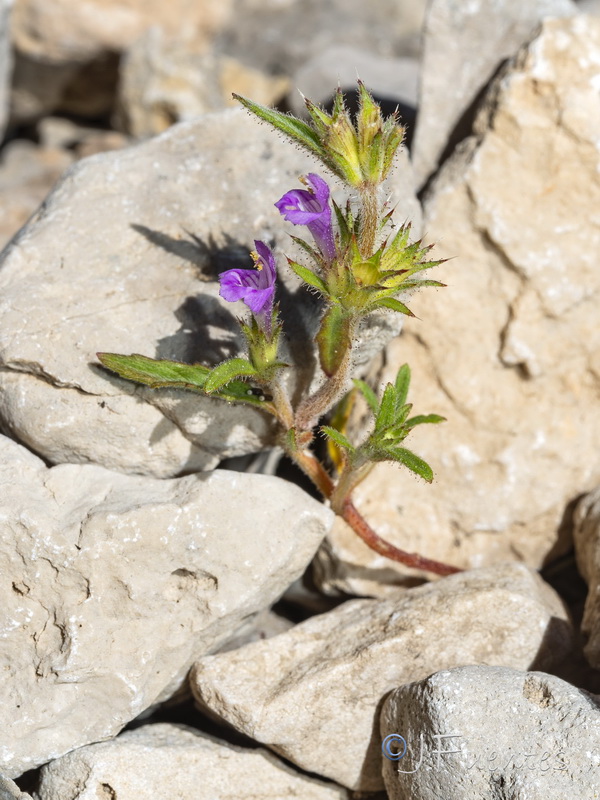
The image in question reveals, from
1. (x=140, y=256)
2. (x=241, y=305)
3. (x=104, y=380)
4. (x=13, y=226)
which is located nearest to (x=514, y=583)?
(x=241, y=305)

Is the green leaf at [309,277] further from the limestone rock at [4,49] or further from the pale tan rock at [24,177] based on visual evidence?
the limestone rock at [4,49]

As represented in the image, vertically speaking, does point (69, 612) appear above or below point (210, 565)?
below

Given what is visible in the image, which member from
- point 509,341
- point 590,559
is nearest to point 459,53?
point 509,341

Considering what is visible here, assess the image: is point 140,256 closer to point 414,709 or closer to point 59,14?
point 414,709

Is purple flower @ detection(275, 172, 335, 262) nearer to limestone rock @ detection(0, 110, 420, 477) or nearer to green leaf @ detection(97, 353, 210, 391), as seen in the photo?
limestone rock @ detection(0, 110, 420, 477)

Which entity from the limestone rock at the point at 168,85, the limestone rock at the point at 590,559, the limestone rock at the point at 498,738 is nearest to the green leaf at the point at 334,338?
the limestone rock at the point at 498,738

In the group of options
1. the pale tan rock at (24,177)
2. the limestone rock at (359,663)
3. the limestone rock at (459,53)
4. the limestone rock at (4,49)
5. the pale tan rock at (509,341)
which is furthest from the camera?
the limestone rock at (4,49)
